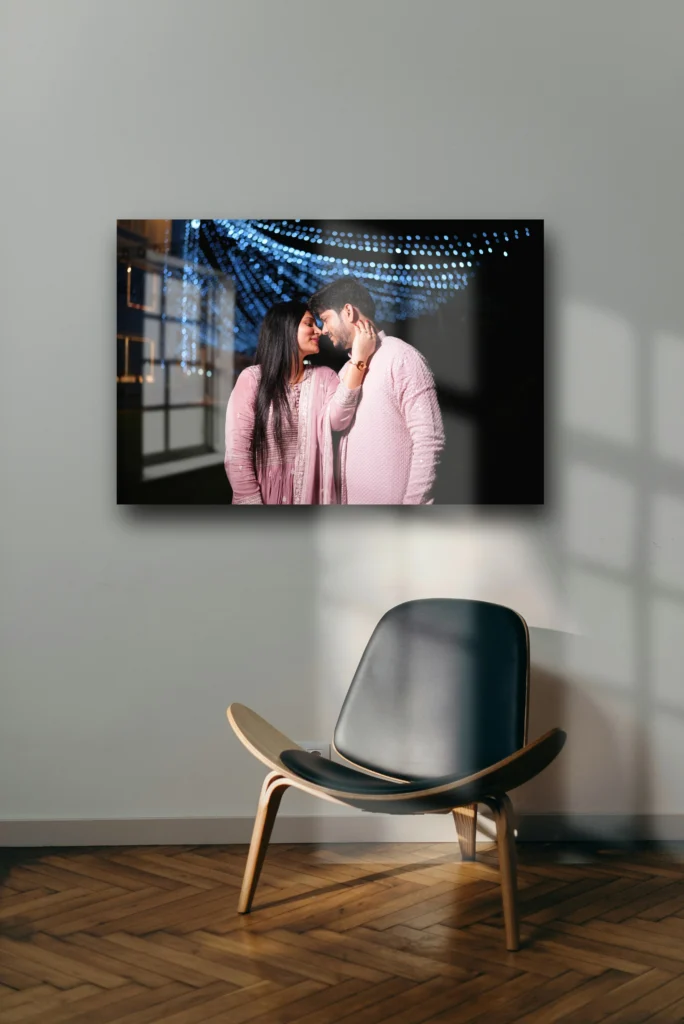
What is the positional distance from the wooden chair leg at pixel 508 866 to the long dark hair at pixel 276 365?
127 centimetres

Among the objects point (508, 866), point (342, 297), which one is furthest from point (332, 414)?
point (508, 866)

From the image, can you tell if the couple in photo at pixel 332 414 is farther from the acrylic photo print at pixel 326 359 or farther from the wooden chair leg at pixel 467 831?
the wooden chair leg at pixel 467 831

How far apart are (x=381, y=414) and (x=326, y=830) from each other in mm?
1313

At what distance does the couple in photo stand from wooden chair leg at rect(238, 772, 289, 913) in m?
0.90

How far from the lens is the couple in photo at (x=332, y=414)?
11.0 feet

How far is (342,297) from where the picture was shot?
335 cm

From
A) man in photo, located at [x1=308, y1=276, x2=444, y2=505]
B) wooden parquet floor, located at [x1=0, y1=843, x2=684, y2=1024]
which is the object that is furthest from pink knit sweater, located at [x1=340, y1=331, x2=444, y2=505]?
wooden parquet floor, located at [x1=0, y1=843, x2=684, y2=1024]

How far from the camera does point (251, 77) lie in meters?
3.38

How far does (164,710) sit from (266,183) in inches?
65.9

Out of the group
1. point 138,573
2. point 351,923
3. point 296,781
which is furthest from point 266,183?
point 351,923

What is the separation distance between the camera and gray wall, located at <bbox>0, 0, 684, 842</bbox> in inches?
133

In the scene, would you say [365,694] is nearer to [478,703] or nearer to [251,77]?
[478,703]

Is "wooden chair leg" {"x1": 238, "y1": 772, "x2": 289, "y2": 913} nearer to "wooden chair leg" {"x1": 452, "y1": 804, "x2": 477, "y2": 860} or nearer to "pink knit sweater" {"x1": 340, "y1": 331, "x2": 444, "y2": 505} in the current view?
"wooden chair leg" {"x1": 452, "y1": 804, "x2": 477, "y2": 860}

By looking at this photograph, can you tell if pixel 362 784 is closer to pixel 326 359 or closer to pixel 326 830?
pixel 326 830
